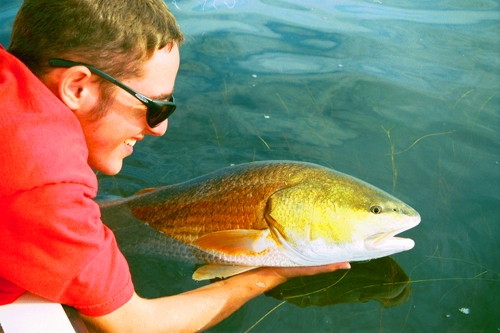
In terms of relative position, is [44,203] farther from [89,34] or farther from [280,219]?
[280,219]

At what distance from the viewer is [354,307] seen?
3199 mm

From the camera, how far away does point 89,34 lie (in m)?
2.43

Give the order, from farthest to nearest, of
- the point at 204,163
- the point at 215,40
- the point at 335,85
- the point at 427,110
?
1. the point at 215,40
2. the point at 335,85
3. the point at 427,110
4. the point at 204,163

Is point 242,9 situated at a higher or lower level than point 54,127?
lower

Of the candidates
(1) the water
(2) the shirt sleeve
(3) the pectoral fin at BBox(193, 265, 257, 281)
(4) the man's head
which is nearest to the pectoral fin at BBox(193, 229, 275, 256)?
(3) the pectoral fin at BBox(193, 265, 257, 281)

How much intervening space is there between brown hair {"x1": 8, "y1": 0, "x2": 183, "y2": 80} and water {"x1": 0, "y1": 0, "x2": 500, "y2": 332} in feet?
4.64

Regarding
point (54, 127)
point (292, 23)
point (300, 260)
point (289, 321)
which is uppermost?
point (54, 127)

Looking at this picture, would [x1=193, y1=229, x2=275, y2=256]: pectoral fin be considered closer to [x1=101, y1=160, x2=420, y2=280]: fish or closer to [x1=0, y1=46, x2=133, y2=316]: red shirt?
[x1=101, y1=160, x2=420, y2=280]: fish

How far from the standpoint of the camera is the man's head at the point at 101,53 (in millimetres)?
2404

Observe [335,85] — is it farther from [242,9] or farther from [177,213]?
[177,213]

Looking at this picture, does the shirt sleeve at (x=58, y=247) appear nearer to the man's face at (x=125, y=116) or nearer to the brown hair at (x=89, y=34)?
the man's face at (x=125, y=116)

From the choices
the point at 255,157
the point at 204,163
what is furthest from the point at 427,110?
the point at 204,163

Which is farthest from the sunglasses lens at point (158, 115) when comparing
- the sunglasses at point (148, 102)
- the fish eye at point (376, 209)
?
the fish eye at point (376, 209)

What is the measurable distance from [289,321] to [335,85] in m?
3.35
